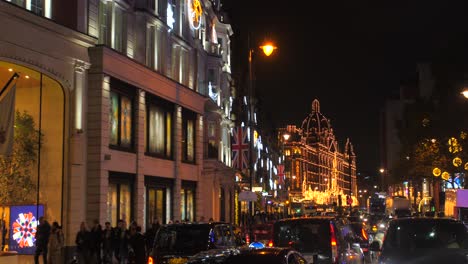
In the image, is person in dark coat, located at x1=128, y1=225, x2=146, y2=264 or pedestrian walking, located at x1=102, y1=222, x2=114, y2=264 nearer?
person in dark coat, located at x1=128, y1=225, x2=146, y2=264

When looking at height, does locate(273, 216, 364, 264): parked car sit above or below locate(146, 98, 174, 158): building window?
below

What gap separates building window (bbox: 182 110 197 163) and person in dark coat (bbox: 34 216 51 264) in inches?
656

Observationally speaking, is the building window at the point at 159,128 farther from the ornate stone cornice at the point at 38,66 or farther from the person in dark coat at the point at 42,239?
the person in dark coat at the point at 42,239

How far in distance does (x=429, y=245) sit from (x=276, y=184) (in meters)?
102

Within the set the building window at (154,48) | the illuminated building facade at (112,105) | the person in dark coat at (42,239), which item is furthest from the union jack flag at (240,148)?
the person in dark coat at (42,239)

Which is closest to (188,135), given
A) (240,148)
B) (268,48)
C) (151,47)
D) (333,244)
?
(151,47)

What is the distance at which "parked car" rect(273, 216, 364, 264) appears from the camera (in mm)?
14875

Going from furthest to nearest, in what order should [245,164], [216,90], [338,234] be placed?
1. [216,90]
2. [245,164]
3. [338,234]

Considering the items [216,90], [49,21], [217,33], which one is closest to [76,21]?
[49,21]

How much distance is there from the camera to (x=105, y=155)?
92.2 ft

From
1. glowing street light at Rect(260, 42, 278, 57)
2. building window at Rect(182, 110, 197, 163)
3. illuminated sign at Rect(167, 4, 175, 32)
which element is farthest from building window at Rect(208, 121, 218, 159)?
glowing street light at Rect(260, 42, 278, 57)

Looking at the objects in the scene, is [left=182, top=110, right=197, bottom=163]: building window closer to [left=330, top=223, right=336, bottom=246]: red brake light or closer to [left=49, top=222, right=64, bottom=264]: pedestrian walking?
[left=49, top=222, right=64, bottom=264]: pedestrian walking

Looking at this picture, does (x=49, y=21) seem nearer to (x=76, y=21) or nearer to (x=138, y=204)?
(x=76, y=21)

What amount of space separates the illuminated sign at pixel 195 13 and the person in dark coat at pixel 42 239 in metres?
21.5
